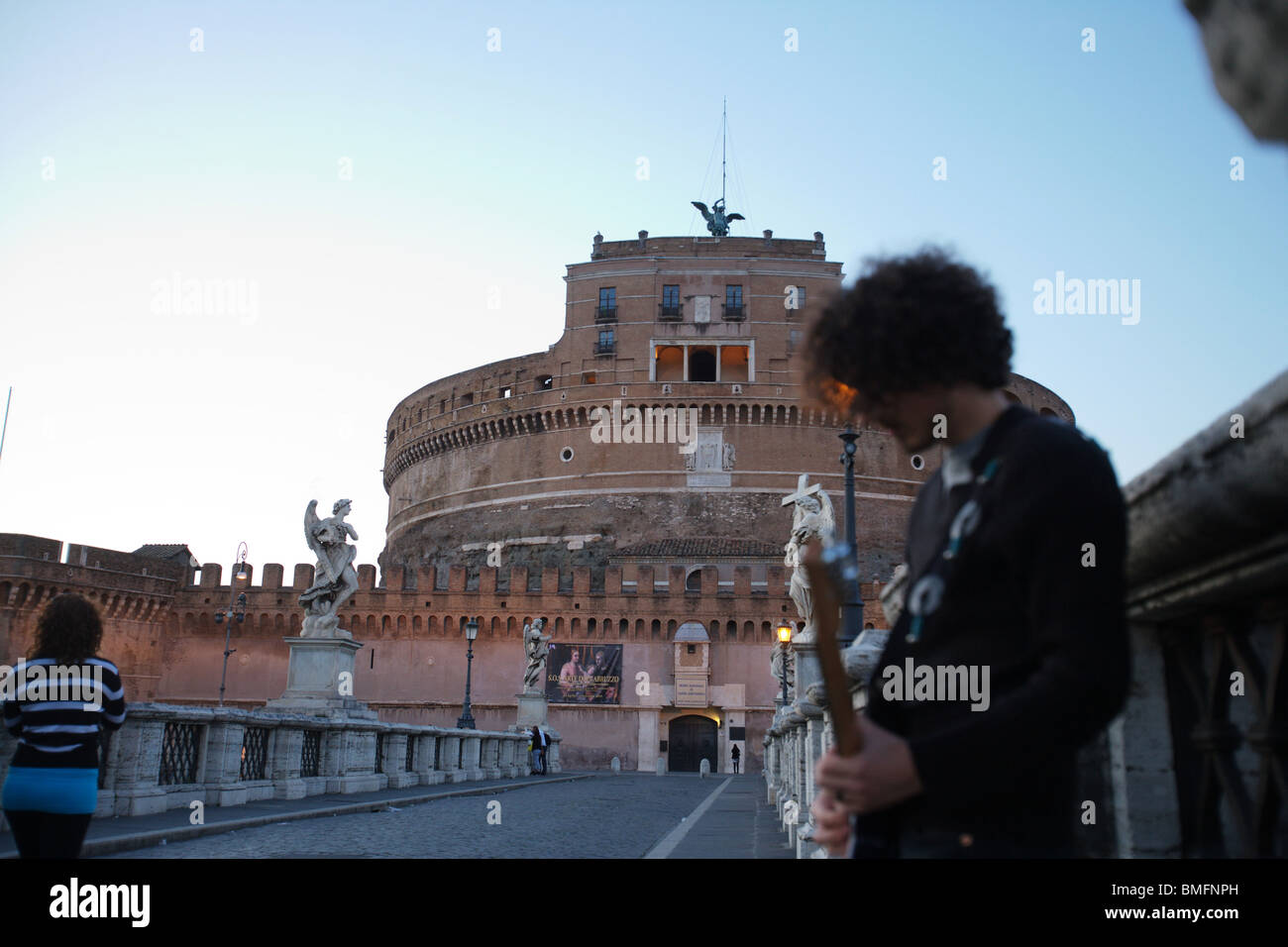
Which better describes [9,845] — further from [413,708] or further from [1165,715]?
[413,708]

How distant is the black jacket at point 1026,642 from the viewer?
1374 mm

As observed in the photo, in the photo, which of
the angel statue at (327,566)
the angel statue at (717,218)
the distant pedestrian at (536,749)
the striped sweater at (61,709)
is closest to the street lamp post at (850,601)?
the striped sweater at (61,709)

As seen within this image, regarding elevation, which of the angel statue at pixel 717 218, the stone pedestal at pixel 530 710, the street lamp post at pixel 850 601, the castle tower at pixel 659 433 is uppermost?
the angel statue at pixel 717 218

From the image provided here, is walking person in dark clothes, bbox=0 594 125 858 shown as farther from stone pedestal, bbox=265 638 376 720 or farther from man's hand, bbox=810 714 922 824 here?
stone pedestal, bbox=265 638 376 720

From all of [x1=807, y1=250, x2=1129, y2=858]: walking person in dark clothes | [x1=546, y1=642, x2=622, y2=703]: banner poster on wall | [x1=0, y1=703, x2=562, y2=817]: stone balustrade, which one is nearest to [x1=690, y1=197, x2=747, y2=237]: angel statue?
[x1=546, y1=642, x2=622, y2=703]: banner poster on wall

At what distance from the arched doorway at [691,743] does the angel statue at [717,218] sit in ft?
94.9

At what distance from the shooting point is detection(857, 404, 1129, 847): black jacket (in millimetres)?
1374

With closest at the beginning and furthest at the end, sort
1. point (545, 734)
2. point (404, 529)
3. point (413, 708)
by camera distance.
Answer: point (545, 734) < point (413, 708) < point (404, 529)

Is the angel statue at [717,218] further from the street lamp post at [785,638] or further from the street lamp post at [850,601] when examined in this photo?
the street lamp post at [850,601]

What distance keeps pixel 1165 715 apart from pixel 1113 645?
99 centimetres

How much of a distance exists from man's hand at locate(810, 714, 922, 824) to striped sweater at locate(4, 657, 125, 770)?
3864 mm

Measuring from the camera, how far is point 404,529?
184 feet
